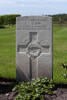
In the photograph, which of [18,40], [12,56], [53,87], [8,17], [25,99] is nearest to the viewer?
[25,99]

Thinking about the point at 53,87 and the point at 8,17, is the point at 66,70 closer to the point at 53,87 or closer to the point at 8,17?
the point at 53,87

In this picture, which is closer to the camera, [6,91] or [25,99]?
[25,99]

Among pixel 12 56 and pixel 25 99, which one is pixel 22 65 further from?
pixel 12 56

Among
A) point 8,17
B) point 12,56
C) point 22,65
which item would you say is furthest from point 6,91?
point 8,17

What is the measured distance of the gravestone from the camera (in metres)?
6.54

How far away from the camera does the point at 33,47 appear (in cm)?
670

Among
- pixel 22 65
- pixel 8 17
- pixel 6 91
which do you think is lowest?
pixel 6 91

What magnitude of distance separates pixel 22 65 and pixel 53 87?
1.00 metres

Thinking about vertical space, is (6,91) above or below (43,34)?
below

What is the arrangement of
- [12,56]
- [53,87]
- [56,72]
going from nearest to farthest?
[53,87] → [56,72] → [12,56]

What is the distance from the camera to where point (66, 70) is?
8.00 meters

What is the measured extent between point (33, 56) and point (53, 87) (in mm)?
922

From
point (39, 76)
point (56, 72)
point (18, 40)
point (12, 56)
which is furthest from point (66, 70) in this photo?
point (12, 56)

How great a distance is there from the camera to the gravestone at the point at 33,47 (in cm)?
654
